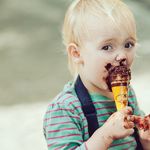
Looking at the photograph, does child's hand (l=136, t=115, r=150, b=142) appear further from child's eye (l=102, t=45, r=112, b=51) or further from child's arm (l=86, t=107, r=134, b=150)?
child's eye (l=102, t=45, r=112, b=51)

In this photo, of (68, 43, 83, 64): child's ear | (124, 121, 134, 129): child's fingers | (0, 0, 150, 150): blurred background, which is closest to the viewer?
(124, 121, 134, 129): child's fingers

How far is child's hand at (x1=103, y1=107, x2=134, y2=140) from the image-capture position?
44.6 inches


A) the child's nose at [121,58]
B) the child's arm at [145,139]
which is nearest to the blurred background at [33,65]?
the child's arm at [145,139]

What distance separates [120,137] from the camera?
1.15m

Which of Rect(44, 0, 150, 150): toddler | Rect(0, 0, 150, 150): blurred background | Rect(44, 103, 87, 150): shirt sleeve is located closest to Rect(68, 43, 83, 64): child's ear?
Rect(44, 0, 150, 150): toddler

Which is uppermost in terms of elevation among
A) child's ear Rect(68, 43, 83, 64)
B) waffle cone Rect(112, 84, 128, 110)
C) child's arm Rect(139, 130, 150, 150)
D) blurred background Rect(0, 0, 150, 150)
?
blurred background Rect(0, 0, 150, 150)

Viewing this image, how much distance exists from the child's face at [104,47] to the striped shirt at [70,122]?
50 mm

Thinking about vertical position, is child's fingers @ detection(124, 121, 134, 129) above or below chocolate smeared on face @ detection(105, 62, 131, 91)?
below

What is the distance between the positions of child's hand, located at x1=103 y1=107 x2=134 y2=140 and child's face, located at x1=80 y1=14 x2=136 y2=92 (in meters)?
0.08

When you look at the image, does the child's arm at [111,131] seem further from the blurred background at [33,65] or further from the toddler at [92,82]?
the blurred background at [33,65]

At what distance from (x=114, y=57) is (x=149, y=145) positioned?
0.21 meters

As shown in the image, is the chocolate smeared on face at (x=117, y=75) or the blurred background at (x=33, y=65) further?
the blurred background at (x=33, y=65)

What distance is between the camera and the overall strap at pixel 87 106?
1.21 meters

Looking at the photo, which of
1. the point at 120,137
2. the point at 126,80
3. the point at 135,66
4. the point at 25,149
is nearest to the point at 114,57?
the point at 126,80
